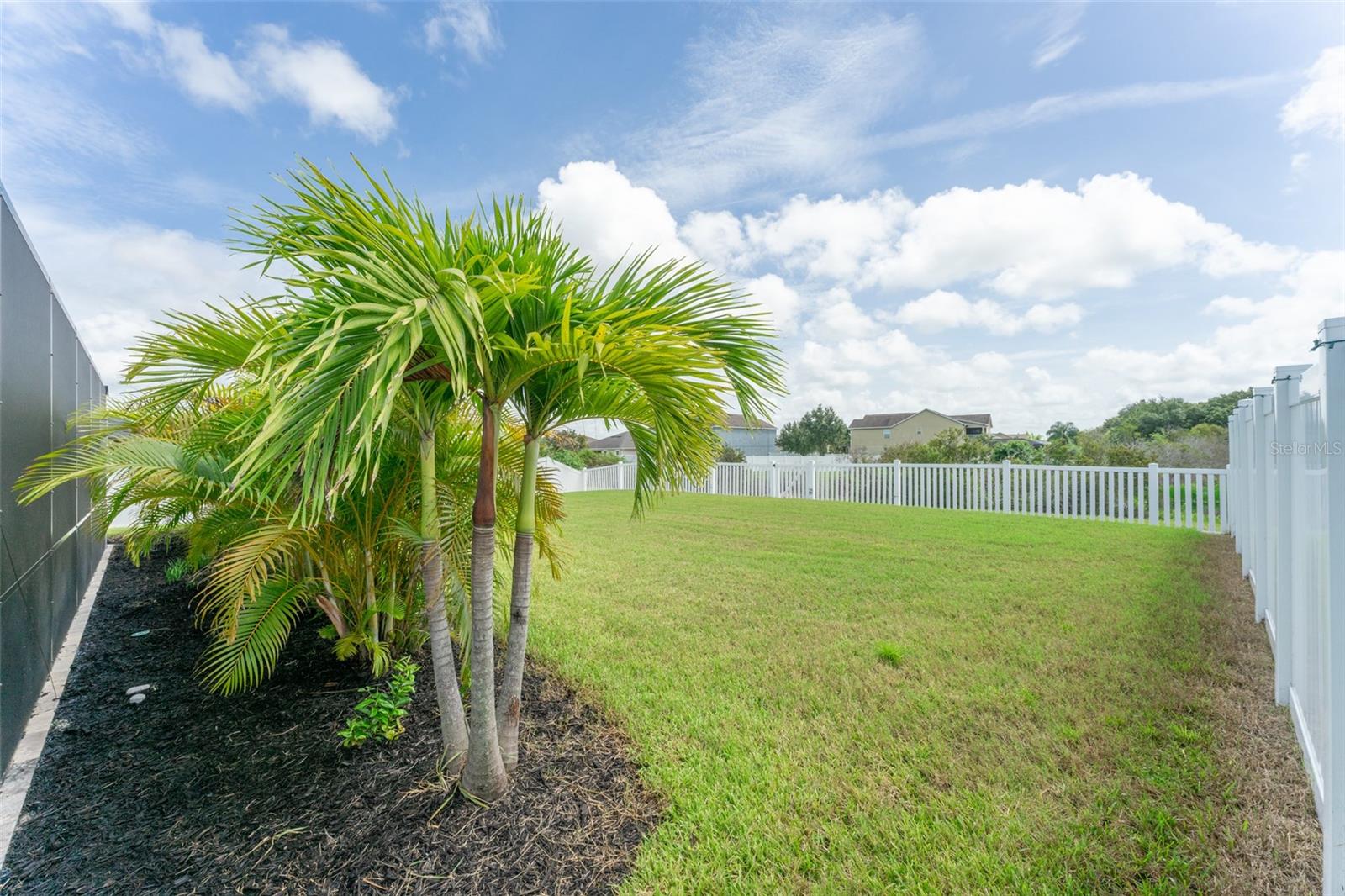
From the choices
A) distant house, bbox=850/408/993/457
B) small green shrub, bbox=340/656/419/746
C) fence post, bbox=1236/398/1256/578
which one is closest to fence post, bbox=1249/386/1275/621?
fence post, bbox=1236/398/1256/578

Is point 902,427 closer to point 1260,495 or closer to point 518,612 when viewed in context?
point 1260,495

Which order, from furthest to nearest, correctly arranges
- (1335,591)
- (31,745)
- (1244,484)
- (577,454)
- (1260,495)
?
(577,454), (1244,484), (1260,495), (31,745), (1335,591)

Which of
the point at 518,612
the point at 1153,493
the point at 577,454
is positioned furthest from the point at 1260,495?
the point at 577,454

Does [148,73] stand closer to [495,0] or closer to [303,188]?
[495,0]

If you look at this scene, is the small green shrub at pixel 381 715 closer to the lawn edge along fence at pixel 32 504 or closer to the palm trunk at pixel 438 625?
the palm trunk at pixel 438 625

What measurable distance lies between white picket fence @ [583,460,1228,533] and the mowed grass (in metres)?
2.57

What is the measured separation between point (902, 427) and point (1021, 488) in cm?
3432

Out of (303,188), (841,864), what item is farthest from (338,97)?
(841,864)

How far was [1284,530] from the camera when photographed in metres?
2.51

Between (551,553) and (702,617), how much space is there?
193cm

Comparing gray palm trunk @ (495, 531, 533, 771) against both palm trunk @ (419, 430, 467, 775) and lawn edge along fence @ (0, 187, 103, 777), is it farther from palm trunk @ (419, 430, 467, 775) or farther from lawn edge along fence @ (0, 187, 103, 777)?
lawn edge along fence @ (0, 187, 103, 777)

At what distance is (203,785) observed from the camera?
216 cm

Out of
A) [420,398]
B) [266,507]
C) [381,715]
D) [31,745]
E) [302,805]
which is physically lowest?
[31,745]

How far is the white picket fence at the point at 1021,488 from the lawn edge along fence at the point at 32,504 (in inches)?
213
